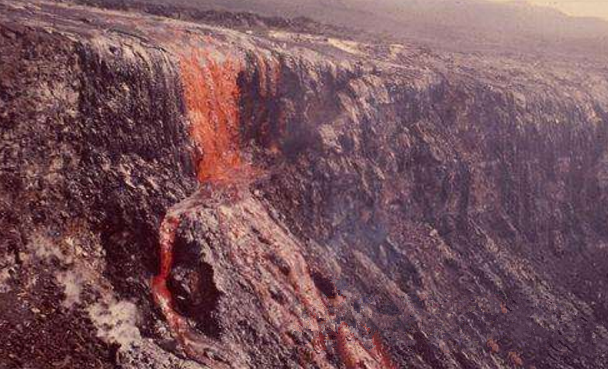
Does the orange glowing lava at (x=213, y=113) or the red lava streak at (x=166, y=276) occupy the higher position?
the orange glowing lava at (x=213, y=113)

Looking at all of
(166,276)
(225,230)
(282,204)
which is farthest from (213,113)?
(166,276)

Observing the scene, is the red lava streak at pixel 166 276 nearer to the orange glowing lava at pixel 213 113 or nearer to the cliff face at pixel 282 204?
the cliff face at pixel 282 204

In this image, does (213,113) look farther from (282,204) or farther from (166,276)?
(166,276)

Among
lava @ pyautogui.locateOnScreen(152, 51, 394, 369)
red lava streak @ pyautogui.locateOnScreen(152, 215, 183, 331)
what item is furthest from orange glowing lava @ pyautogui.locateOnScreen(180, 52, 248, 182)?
red lava streak @ pyautogui.locateOnScreen(152, 215, 183, 331)

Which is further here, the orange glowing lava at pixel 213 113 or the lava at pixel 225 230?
the orange glowing lava at pixel 213 113

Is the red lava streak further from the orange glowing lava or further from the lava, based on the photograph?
the orange glowing lava

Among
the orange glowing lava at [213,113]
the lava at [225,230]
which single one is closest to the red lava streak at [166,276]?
the lava at [225,230]

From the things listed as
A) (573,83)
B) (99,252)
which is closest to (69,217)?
(99,252)

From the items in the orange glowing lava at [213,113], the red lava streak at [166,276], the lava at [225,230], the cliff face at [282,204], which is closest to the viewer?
the cliff face at [282,204]

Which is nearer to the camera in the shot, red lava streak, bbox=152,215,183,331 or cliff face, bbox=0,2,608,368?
cliff face, bbox=0,2,608,368

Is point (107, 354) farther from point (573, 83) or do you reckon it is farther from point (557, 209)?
point (573, 83)
